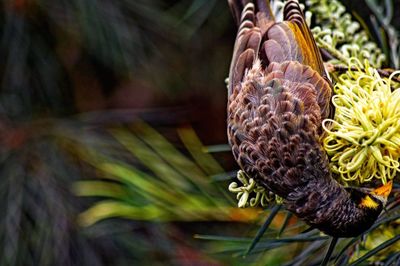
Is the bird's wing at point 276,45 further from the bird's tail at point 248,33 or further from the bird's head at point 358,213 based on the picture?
the bird's head at point 358,213

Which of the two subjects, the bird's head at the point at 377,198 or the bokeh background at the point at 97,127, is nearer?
the bird's head at the point at 377,198

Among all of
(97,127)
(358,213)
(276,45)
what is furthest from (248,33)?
(97,127)

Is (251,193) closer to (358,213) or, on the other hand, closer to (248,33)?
(358,213)

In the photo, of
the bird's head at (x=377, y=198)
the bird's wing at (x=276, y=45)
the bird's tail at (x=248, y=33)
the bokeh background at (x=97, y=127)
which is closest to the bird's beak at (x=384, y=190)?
the bird's head at (x=377, y=198)

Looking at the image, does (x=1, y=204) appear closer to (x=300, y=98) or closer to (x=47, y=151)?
(x=47, y=151)

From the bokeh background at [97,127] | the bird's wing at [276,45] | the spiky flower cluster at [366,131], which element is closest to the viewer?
the spiky flower cluster at [366,131]

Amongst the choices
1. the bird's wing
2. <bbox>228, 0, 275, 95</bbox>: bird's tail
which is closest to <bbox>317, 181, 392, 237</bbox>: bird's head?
the bird's wing
